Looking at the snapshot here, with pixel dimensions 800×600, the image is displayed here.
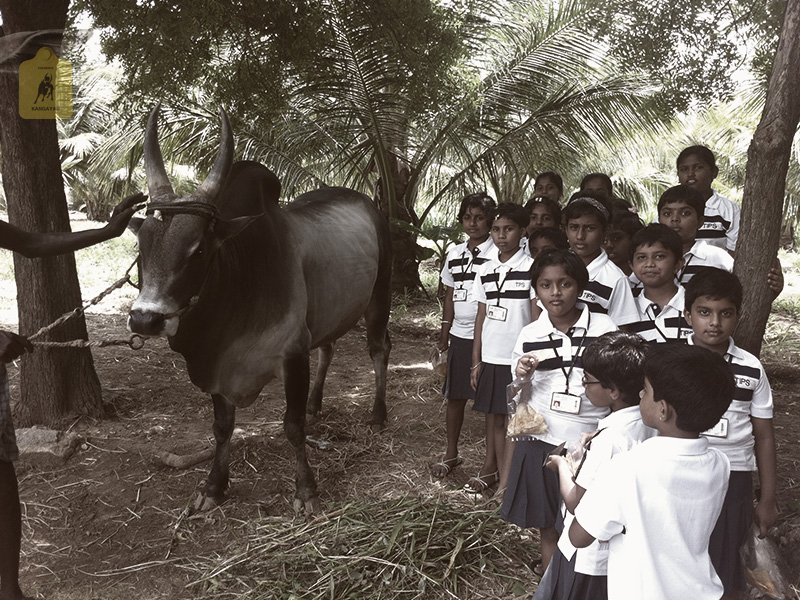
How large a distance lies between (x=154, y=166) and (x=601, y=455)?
250 centimetres

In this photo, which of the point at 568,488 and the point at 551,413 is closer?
the point at 568,488

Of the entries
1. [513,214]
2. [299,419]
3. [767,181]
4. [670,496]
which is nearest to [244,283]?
[299,419]

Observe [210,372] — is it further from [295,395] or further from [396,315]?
[396,315]

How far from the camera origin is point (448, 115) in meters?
8.73

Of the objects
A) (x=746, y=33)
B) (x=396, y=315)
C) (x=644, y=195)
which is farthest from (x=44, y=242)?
(x=644, y=195)

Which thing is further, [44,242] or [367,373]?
[367,373]

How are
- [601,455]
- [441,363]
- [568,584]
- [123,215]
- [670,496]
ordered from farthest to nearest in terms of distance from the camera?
[441,363], [123,215], [568,584], [601,455], [670,496]

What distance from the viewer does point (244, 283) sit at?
377cm

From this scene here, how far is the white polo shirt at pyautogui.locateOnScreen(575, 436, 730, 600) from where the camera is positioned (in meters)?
1.87

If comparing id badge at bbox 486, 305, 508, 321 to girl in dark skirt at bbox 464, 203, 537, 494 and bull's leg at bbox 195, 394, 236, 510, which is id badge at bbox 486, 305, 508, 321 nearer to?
girl in dark skirt at bbox 464, 203, 537, 494

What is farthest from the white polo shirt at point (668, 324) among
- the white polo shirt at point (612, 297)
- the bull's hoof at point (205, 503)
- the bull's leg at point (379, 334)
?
the bull's leg at point (379, 334)

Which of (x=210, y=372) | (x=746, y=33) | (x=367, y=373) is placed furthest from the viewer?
(x=367, y=373)

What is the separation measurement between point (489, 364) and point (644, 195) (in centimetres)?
1067

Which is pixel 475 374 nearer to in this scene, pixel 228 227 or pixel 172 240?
pixel 228 227
